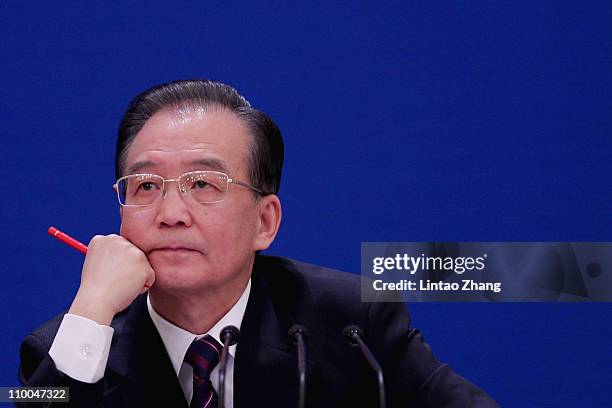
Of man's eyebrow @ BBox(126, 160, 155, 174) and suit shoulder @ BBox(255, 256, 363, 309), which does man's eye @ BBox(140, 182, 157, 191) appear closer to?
man's eyebrow @ BBox(126, 160, 155, 174)

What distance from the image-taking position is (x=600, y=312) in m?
2.00

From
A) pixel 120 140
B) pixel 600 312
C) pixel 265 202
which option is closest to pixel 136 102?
pixel 120 140

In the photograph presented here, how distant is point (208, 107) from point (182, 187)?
0.66 ft

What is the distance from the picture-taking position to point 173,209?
1.37 m

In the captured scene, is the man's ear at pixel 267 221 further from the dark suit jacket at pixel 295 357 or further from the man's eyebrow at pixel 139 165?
the man's eyebrow at pixel 139 165

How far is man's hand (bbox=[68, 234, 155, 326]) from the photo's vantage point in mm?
1355

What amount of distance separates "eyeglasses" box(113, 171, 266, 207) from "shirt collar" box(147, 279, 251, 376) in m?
0.25

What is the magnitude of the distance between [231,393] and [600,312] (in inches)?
40.8

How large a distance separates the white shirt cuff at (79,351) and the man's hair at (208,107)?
0.33 m

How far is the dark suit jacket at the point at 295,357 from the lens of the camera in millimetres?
1464

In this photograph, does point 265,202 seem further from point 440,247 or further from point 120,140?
point 440,247

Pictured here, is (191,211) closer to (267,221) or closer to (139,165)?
(139,165)

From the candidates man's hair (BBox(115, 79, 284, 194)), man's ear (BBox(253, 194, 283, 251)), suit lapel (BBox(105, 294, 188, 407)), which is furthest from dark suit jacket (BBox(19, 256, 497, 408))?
man's hair (BBox(115, 79, 284, 194))

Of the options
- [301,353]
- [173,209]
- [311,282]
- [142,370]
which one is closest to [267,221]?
[311,282]
